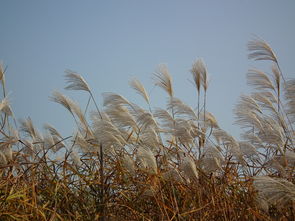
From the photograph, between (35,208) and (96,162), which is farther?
(96,162)

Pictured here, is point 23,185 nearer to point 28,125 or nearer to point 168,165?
point 28,125

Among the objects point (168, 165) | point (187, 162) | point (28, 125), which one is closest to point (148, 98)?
point (168, 165)

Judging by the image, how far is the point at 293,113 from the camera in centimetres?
284

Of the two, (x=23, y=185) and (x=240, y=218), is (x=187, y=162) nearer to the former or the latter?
(x=240, y=218)

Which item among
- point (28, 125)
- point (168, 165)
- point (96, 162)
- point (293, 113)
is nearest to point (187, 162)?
point (293, 113)

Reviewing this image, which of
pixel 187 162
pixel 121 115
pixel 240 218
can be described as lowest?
pixel 240 218

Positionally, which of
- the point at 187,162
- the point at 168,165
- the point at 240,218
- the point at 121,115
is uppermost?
the point at 121,115

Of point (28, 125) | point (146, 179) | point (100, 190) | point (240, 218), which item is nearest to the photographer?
point (240, 218)

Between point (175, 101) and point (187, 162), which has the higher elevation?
point (175, 101)

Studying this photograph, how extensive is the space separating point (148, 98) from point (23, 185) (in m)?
1.36

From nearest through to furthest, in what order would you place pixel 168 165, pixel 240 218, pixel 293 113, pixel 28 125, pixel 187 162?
pixel 187 162
pixel 293 113
pixel 240 218
pixel 168 165
pixel 28 125

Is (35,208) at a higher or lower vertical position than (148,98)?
lower

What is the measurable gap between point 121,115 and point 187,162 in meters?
0.75

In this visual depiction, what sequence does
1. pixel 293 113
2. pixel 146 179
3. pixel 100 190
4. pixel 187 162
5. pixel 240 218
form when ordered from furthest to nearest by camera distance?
pixel 146 179
pixel 100 190
pixel 240 218
pixel 293 113
pixel 187 162
